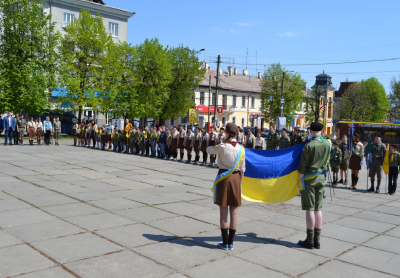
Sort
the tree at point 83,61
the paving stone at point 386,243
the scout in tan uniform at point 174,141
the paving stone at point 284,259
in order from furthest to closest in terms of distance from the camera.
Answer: the tree at point 83,61 < the scout in tan uniform at point 174,141 < the paving stone at point 386,243 < the paving stone at point 284,259

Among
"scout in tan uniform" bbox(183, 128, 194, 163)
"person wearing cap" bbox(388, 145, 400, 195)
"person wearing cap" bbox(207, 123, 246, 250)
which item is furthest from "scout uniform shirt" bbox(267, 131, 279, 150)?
"person wearing cap" bbox(207, 123, 246, 250)

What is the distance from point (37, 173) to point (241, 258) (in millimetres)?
10134

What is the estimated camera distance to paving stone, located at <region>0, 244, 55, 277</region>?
16.1 ft

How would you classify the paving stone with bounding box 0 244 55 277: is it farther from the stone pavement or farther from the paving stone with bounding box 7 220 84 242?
the paving stone with bounding box 7 220 84 242

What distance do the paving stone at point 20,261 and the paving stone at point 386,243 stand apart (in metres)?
5.49

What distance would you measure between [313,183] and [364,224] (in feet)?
9.54

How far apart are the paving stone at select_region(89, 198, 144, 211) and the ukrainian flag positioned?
313cm

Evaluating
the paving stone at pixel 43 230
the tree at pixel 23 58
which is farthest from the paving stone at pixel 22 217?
the tree at pixel 23 58

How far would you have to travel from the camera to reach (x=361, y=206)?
10.4 metres

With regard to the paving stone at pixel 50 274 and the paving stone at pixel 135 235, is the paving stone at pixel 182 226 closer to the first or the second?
the paving stone at pixel 135 235

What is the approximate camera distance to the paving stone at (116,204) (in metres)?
8.72

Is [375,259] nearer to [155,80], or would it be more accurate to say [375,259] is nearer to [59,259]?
[59,259]

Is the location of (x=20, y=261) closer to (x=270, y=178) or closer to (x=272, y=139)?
(x=270, y=178)

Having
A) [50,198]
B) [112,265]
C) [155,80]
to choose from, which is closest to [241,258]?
[112,265]
